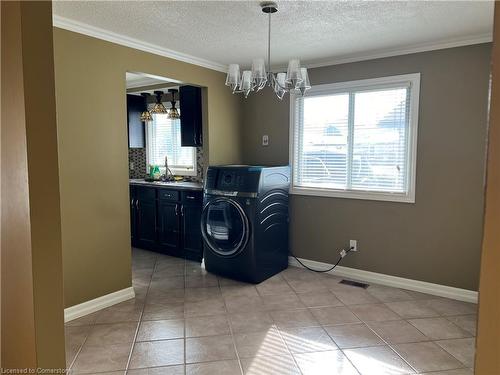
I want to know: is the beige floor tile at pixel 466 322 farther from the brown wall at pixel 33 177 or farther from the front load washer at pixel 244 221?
the brown wall at pixel 33 177

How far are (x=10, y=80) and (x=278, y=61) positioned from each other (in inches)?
120

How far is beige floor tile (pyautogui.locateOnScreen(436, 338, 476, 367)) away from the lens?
2369 millimetres

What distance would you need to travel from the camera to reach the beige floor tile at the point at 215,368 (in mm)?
2250

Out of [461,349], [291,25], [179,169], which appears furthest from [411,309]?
[179,169]

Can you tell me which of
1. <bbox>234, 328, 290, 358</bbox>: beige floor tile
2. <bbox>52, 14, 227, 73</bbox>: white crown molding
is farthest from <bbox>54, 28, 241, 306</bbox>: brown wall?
<bbox>234, 328, 290, 358</bbox>: beige floor tile

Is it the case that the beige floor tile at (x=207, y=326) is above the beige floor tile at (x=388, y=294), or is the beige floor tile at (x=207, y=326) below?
below

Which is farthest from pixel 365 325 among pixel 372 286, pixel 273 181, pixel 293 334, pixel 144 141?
pixel 144 141

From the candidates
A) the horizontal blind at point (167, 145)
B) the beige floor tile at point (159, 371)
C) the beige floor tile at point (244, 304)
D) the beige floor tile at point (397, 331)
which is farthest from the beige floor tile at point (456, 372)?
the horizontal blind at point (167, 145)

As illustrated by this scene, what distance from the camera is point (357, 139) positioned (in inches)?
151

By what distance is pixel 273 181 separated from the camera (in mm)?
3859

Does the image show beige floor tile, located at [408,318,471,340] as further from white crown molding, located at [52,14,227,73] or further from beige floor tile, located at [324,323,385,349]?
white crown molding, located at [52,14,227,73]

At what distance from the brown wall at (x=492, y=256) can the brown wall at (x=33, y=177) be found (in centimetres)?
128

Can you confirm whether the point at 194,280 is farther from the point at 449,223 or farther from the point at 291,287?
the point at 449,223

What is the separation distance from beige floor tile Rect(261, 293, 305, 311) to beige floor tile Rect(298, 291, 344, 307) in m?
0.06
